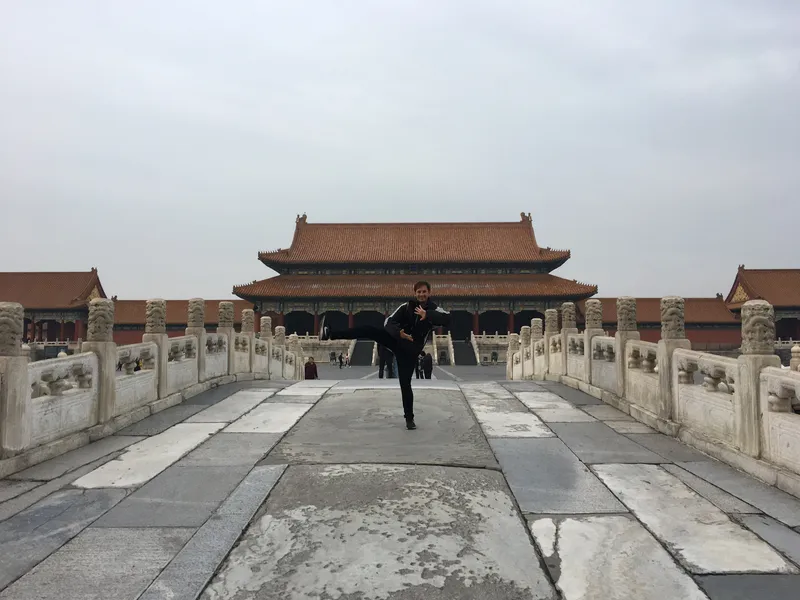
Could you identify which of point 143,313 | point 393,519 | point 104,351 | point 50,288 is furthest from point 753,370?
point 50,288

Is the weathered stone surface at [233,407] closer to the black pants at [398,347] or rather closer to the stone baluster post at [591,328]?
the black pants at [398,347]

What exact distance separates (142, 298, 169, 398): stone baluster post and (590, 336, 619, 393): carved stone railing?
20.1 ft

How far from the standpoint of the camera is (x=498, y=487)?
3508mm

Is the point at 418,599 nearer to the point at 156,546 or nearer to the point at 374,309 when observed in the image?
the point at 156,546

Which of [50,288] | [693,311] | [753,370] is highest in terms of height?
[50,288]

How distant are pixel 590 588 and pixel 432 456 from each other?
1921mm

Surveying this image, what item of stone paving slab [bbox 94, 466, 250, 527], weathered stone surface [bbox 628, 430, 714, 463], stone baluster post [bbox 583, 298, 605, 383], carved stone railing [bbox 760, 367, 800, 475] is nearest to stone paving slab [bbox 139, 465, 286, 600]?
stone paving slab [bbox 94, 466, 250, 527]

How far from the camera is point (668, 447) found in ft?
15.7

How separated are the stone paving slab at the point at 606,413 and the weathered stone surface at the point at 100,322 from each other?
570 centimetres

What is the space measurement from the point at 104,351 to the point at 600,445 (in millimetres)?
5146

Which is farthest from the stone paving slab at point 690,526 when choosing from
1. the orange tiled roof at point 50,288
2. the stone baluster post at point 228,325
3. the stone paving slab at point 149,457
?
the orange tiled roof at point 50,288

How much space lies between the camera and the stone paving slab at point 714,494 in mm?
3238

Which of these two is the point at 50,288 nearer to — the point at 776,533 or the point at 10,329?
the point at 10,329

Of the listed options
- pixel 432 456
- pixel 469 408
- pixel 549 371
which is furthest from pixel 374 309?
pixel 432 456
